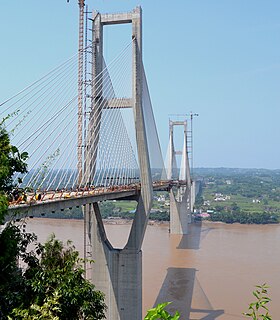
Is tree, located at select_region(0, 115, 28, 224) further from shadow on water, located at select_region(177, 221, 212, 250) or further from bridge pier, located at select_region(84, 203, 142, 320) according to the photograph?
shadow on water, located at select_region(177, 221, 212, 250)

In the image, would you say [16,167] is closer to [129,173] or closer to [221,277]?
[129,173]

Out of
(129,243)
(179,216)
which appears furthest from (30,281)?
(179,216)

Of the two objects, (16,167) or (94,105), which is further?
(94,105)

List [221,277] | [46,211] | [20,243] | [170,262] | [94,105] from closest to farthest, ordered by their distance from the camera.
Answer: [20,243] → [46,211] → [94,105] → [221,277] → [170,262]

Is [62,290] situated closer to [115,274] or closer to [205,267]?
[115,274]

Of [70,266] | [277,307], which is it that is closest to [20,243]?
[70,266]

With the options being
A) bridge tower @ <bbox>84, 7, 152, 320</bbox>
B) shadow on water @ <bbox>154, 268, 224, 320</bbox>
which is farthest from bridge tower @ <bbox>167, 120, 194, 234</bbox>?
bridge tower @ <bbox>84, 7, 152, 320</bbox>

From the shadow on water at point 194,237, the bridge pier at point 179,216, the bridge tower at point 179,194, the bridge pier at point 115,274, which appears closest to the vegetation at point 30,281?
the bridge pier at point 115,274

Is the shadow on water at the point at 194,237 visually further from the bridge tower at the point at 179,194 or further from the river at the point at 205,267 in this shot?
the bridge tower at the point at 179,194
